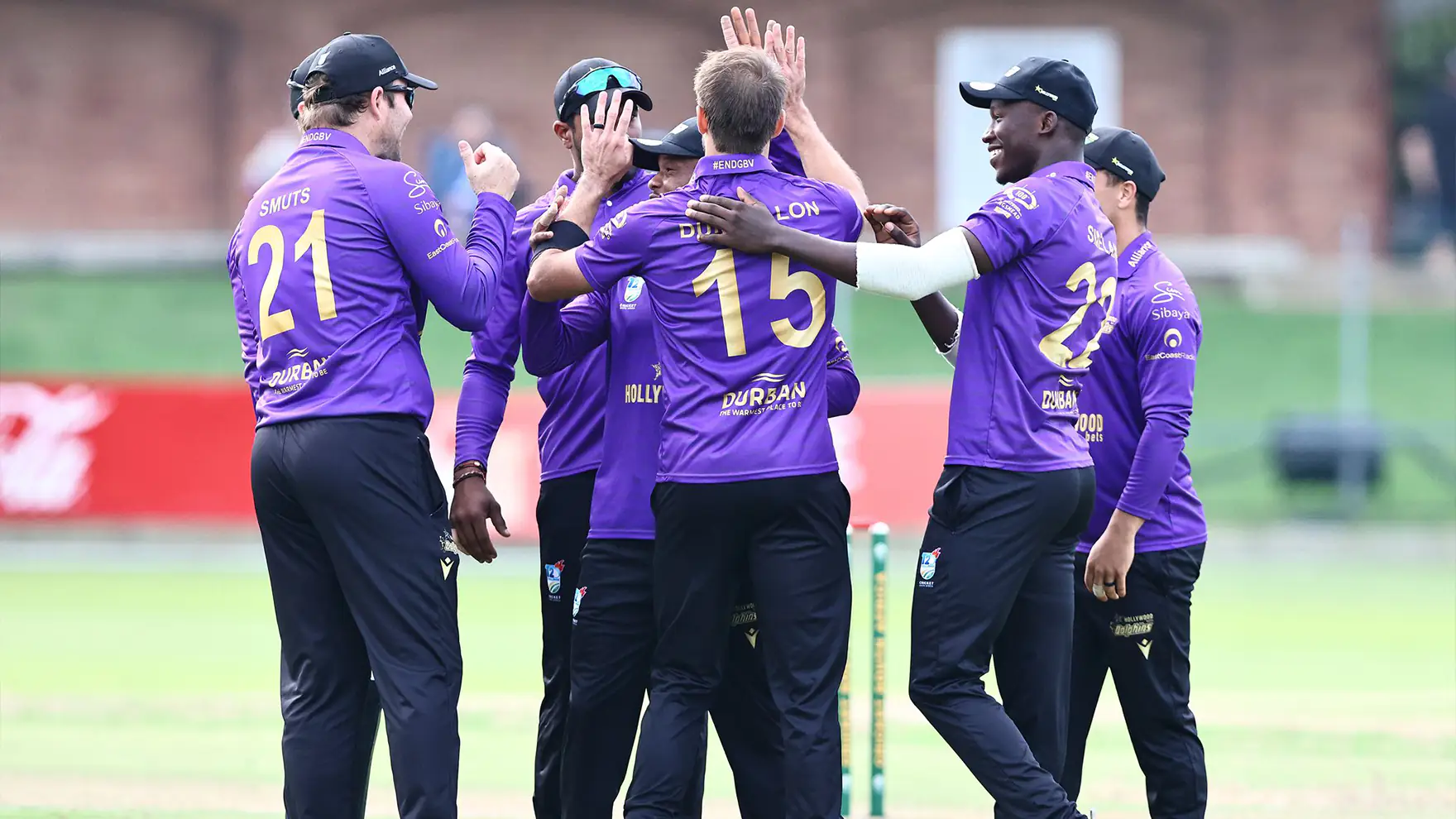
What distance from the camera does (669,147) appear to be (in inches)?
258

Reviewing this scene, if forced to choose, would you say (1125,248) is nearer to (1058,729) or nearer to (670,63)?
(1058,729)

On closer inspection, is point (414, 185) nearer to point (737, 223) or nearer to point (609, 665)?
point (737, 223)

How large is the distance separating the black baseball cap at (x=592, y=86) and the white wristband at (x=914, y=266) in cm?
102

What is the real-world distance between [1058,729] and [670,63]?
78.4 feet

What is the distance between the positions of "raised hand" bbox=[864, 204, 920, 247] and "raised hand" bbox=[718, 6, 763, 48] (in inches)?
28.4

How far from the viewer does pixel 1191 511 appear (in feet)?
22.6

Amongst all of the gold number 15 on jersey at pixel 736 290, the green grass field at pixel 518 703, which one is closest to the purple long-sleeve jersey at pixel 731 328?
the gold number 15 on jersey at pixel 736 290

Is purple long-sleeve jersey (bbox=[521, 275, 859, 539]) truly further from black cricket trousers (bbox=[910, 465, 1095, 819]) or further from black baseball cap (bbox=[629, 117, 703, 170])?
black cricket trousers (bbox=[910, 465, 1095, 819])

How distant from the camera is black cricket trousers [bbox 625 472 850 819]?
591 cm

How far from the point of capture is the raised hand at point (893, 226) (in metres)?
6.31

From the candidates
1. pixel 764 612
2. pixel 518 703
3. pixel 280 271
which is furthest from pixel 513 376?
pixel 518 703

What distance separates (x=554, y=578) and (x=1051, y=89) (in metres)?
2.41

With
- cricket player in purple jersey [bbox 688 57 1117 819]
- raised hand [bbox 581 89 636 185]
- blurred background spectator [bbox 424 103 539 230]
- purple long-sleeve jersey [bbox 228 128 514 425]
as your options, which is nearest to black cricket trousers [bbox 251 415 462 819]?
purple long-sleeve jersey [bbox 228 128 514 425]

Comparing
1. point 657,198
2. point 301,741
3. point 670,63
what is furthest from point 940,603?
point 670,63
